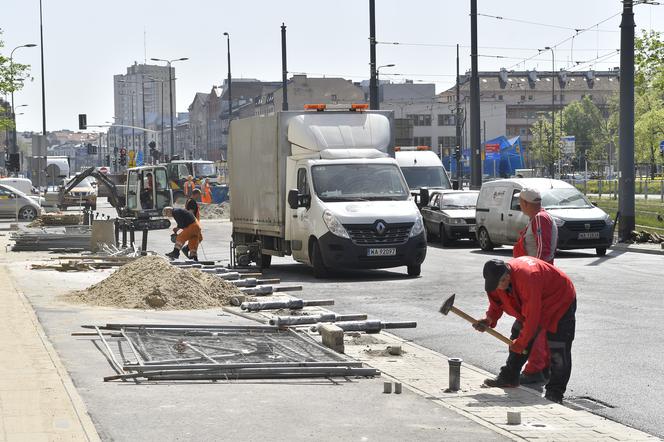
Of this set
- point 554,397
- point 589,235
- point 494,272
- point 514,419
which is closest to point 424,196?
point 589,235

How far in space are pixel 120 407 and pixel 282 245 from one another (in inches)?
576

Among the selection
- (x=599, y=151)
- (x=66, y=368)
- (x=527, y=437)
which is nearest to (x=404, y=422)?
(x=527, y=437)

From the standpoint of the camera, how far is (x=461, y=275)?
21.6 metres

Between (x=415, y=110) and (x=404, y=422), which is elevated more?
(x=415, y=110)

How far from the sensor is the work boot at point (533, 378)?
9.45m

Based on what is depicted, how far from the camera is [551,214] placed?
88.1 feet

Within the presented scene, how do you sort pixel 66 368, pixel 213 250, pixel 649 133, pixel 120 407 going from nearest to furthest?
pixel 120 407
pixel 66 368
pixel 213 250
pixel 649 133

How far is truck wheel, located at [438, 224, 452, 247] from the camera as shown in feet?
104

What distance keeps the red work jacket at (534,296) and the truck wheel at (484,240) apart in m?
19.9

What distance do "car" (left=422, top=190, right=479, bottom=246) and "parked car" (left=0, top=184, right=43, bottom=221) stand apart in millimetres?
24487

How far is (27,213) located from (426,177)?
23822 millimetres

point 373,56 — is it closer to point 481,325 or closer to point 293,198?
point 293,198

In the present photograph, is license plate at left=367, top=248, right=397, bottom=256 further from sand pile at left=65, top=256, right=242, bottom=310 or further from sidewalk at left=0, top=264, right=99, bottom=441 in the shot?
sidewalk at left=0, top=264, right=99, bottom=441

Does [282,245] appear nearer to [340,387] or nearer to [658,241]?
[658,241]
